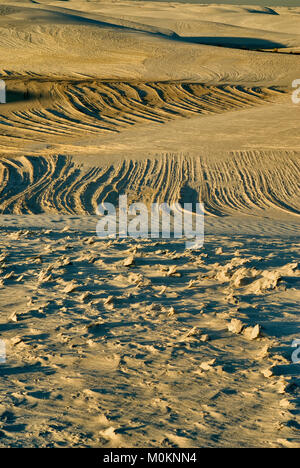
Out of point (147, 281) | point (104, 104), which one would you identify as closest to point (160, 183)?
point (147, 281)

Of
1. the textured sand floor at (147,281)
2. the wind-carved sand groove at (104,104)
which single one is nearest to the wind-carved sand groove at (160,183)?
the textured sand floor at (147,281)

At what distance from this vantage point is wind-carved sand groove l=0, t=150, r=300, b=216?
1299 cm

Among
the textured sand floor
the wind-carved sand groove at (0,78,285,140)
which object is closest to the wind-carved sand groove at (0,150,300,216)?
the textured sand floor

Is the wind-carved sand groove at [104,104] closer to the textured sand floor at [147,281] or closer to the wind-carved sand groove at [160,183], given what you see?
the textured sand floor at [147,281]

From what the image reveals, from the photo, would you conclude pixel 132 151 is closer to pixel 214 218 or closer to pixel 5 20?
pixel 214 218

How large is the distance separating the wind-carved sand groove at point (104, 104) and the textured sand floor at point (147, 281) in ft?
0.37

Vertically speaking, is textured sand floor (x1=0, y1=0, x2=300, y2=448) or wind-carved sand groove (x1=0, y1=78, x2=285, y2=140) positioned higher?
wind-carved sand groove (x1=0, y1=78, x2=285, y2=140)

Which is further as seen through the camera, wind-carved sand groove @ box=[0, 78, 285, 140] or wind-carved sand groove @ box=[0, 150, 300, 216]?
wind-carved sand groove @ box=[0, 78, 285, 140]

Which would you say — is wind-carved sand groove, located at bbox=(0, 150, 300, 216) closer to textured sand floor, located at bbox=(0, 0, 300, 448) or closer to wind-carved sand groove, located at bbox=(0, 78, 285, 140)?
textured sand floor, located at bbox=(0, 0, 300, 448)

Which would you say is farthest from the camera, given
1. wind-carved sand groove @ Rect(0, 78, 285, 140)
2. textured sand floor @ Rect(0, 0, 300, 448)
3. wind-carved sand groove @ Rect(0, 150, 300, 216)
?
wind-carved sand groove @ Rect(0, 78, 285, 140)

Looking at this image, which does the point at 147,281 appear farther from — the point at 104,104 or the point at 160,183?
the point at 104,104

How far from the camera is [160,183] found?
14398 millimetres

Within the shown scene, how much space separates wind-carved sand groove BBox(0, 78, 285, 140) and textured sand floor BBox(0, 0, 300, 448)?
0.37 feet

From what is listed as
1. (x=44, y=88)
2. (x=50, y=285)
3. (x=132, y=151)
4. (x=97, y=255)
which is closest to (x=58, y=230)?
(x=97, y=255)
